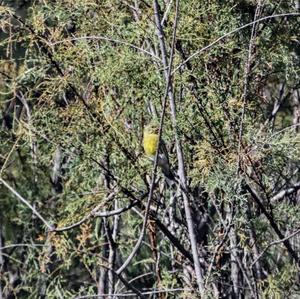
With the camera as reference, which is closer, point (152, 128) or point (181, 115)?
point (181, 115)

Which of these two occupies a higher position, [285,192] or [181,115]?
[181,115]

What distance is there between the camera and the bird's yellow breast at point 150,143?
138 inches

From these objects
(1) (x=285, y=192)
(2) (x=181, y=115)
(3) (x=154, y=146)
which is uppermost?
(2) (x=181, y=115)

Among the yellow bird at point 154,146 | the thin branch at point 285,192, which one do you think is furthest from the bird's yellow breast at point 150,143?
the thin branch at point 285,192

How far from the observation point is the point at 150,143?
11.5 ft

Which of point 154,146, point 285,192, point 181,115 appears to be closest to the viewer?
point 181,115

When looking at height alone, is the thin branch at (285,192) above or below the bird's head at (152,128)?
below

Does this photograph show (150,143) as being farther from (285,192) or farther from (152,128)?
(285,192)

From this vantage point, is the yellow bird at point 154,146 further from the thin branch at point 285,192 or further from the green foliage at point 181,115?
the thin branch at point 285,192

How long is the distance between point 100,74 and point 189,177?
1.80 feet

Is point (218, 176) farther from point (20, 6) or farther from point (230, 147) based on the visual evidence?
point (20, 6)

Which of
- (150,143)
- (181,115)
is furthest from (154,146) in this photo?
(181,115)

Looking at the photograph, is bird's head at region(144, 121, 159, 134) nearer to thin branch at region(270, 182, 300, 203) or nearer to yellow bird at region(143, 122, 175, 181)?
yellow bird at region(143, 122, 175, 181)

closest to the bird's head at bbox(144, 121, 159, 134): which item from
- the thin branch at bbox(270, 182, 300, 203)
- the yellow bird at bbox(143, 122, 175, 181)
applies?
the yellow bird at bbox(143, 122, 175, 181)
